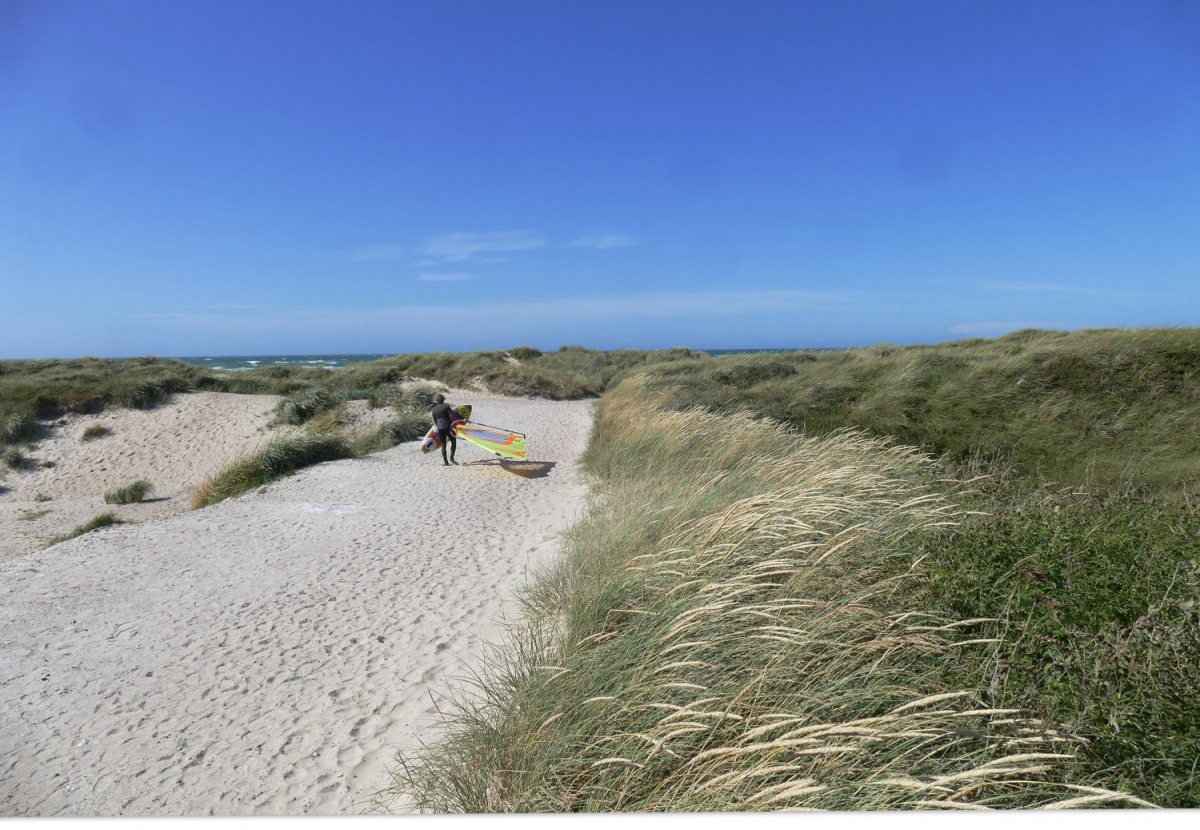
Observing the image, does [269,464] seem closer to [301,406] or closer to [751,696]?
[301,406]

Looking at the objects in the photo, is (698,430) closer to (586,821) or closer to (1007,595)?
(1007,595)

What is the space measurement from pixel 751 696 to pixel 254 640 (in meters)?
4.08

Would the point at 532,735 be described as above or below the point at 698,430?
below

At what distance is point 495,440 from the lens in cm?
1123

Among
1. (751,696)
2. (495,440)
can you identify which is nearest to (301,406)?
(495,440)

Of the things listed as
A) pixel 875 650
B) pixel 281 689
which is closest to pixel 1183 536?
pixel 875 650

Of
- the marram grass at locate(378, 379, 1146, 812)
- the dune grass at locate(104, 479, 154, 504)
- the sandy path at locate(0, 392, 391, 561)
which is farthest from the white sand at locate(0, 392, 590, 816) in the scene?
the dune grass at locate(104, 479, 154, 504)

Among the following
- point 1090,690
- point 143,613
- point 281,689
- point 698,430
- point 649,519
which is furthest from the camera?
point 698,430

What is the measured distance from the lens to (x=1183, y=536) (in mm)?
3494

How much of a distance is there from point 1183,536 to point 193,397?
2325 centimetres

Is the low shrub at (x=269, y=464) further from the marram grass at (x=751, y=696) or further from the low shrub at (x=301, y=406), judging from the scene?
the marram grass at (x=751, y=696)

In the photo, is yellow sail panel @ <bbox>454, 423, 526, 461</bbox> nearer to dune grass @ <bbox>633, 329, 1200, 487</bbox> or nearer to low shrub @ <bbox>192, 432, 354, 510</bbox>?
low shrub @ <bbox>192, 432, 354, 510</bbox>

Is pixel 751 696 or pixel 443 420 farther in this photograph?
pixel 443 420

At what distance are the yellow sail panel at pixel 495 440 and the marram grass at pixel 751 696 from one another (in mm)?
6757
